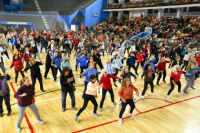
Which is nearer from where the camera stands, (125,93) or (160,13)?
(125,93)

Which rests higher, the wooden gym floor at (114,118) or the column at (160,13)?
the column at (160,13)

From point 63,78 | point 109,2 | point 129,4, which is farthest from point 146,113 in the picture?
point 109,2

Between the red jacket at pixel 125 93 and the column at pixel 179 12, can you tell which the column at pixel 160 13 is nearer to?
the column at pixel 179 12

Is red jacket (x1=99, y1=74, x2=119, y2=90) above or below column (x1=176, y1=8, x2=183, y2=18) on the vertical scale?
below

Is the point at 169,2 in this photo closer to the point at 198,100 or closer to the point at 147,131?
the point at 198,100

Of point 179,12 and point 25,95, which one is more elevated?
point 179,12

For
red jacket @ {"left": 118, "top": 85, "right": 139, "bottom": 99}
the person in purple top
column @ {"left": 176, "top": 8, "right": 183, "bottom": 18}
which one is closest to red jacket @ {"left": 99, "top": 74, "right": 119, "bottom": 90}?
red jacket @ {"left": 118, "top": 85, "right": 139, "bottom": 99}

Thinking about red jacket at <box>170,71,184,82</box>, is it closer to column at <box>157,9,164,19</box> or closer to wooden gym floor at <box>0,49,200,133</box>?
wooden gym floor at <box>0,49,200,133</box>

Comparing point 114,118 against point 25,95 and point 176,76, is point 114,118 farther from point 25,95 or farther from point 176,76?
point 176,76

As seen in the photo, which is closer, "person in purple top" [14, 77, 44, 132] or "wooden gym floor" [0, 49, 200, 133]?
"person in purple top" [14, 77, 44, 132]

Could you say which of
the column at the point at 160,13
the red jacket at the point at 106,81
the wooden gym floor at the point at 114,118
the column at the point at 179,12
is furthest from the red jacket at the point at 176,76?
the column at the point at 160,13

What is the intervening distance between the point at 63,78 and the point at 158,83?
20.7ft

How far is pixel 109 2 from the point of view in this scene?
134ft

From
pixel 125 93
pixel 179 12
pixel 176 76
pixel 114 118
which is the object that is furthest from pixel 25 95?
pixel 179 12
